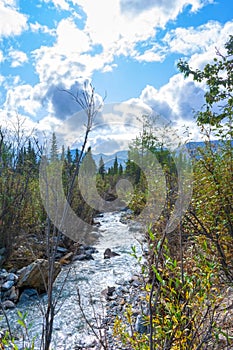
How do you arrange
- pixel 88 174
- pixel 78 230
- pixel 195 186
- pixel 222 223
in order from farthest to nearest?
Result: pixel 88 174 → pixel 78 230 → pixel 195 186 → pixel 222 223

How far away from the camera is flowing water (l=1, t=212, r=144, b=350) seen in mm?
3305

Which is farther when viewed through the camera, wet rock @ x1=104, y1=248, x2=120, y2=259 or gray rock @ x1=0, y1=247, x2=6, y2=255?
wet rock @ x1=104, y1=248, x2=120, y2=259

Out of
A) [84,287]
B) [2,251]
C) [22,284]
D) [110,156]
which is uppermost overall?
[110,156]

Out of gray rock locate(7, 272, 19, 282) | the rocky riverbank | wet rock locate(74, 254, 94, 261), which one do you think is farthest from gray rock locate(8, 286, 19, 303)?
wet rock locate(74, 254, 94, 261)

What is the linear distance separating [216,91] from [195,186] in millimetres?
3462

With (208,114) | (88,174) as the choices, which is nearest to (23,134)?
(208,114)

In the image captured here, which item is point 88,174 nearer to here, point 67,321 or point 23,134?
point 23,134

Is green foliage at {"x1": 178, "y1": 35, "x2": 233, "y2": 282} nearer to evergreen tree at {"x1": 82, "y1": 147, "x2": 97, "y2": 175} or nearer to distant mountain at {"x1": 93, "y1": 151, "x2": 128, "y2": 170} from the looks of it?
distant mountain at {"x1": 93, "y1": 151, "x2": 128, "y2": 170}

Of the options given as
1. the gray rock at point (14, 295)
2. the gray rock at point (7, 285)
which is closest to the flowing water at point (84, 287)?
the gray rock at point (14, 295)

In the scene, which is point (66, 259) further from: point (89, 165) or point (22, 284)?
point (89, 165)

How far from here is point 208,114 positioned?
2.95 m

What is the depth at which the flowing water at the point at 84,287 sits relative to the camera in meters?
3.30

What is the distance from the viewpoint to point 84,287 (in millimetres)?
→ 4758

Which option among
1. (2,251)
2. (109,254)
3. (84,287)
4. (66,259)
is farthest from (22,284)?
(109,254)
